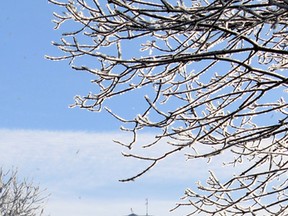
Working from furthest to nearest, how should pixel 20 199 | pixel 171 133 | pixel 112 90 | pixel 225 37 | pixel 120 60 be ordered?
pixel 20 199, pixel 225 37, pixel 112 90, pixel 171 133, pixel 120 60

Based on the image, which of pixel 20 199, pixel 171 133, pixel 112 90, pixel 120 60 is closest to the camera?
pixel 120 60

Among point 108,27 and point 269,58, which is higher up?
point 269,58

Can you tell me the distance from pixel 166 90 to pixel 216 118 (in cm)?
129

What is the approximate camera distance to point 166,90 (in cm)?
579

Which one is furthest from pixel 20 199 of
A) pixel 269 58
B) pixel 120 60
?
pixel 120 60

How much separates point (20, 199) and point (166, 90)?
76.5 feet

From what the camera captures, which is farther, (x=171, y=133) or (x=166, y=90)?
(x=166, y=90)

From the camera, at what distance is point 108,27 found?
5.13 metres

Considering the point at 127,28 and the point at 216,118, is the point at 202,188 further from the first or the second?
the point at 127,28

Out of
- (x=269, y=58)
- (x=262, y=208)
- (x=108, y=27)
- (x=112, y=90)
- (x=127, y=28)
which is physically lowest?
(x=262, y=208)

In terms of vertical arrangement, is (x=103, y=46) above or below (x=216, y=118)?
above

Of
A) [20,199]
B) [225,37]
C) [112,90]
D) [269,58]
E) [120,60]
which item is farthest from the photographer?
[20,199]

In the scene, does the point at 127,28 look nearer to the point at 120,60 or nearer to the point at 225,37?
the point at 120,60

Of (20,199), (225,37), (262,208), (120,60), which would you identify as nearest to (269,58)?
(225,37)
